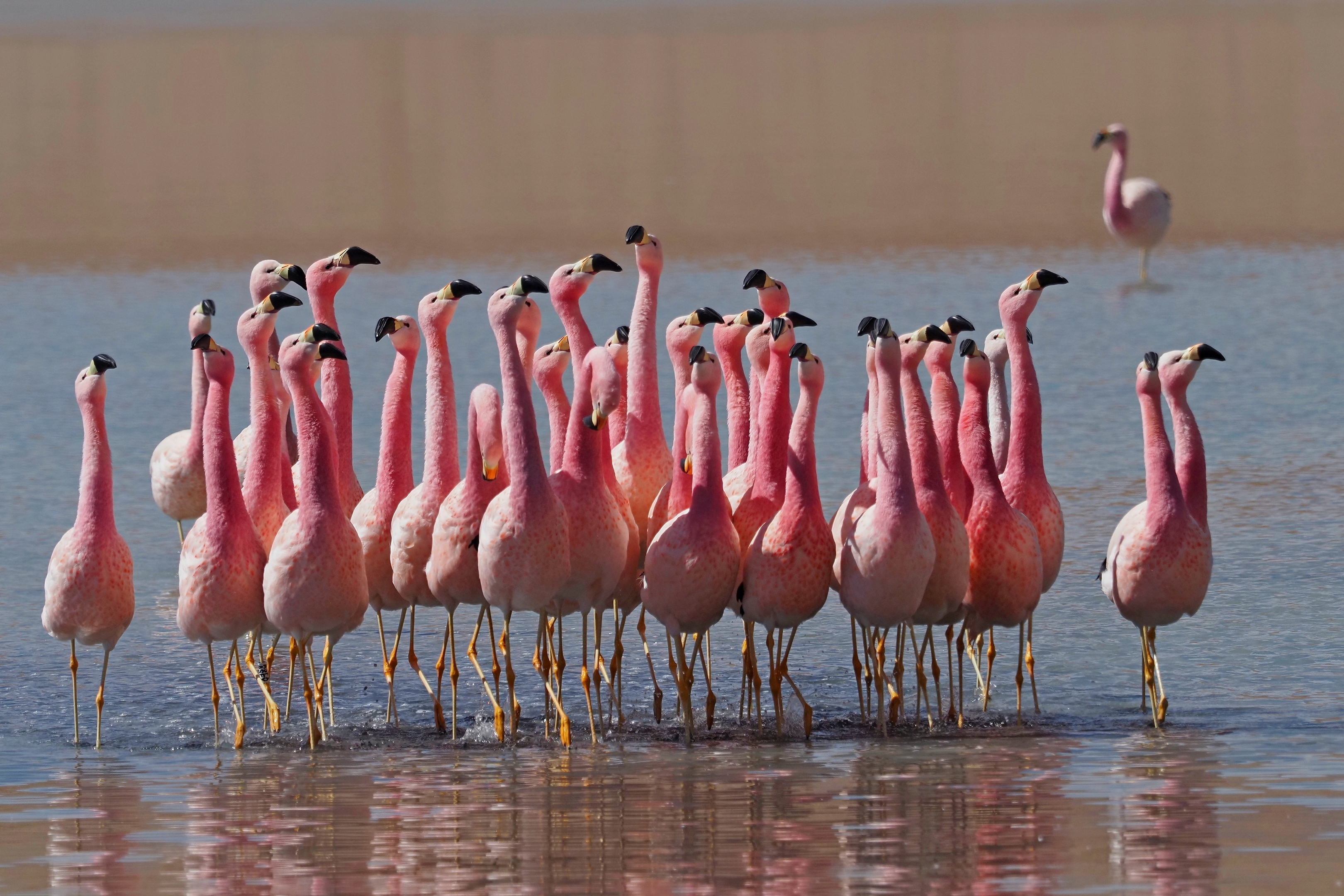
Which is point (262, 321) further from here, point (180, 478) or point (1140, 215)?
point (1140, 215)

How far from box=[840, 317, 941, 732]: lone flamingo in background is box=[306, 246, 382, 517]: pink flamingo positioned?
211 centimetres

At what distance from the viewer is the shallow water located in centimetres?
571

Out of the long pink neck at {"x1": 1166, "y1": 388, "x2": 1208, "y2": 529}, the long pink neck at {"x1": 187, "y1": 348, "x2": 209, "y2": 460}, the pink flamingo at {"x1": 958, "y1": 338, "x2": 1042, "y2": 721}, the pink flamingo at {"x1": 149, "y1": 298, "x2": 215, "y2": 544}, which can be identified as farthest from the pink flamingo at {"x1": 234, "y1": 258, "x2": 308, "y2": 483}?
the long pink neck at {"x1": 1166, "y1": 388, "x2": 1208, "y2": 529}

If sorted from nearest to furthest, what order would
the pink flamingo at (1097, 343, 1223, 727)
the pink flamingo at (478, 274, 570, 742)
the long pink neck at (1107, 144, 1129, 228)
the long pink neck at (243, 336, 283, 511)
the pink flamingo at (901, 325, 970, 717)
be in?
the pink flamingo at (478, 274, 570, 742), the pink flamingo at (901, 325, 970, 717), the pink flamingo at (1097, 343, 1223, 727), the long pink neck at (243, 336, 283, 511), the long pink neck at (1107, 144, 1129, 228)

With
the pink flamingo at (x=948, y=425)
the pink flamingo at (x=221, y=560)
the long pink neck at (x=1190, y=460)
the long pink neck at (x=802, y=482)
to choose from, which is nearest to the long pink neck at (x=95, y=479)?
the pink flamingo at (x=221, y=560)

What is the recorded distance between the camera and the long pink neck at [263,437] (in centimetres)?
761

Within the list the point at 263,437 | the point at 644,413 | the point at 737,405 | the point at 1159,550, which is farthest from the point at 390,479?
the point at 1159,550

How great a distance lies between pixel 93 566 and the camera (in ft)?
24.3

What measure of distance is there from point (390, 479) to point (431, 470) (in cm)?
28

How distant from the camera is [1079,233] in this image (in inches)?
943

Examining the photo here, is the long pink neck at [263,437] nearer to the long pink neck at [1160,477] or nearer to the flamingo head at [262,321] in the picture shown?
the flamingo head at [262,321]

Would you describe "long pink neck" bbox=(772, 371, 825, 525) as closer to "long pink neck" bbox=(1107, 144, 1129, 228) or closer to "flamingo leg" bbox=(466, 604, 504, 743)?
"flamingo leg" bbox=(466, 604, 504, 743)

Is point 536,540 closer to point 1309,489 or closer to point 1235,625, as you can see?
point 1235,625

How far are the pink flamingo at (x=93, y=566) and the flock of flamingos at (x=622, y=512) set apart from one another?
0.04 ft
